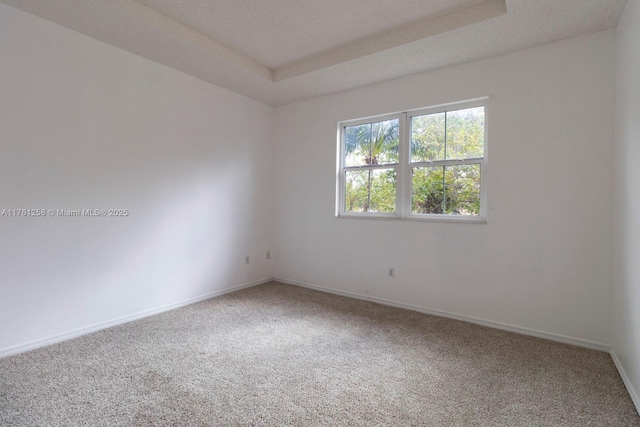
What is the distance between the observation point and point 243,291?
4207mm

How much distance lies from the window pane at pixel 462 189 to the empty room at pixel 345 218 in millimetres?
21

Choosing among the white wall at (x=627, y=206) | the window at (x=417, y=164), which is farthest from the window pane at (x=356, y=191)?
the white wall at (x=627, y=206)

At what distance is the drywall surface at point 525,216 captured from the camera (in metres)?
2.59

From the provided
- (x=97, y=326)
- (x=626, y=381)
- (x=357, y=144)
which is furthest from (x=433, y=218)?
(x=97, y=326)

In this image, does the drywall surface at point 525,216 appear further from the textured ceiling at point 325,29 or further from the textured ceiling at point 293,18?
the textured ceiling at point 293,18

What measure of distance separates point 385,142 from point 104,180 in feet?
10.0

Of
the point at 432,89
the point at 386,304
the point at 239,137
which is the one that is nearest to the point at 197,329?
the point at 386,304

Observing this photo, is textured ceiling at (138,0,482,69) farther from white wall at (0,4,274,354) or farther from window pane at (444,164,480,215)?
window pane at (444,164,480,215)

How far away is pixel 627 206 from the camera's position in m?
2.13

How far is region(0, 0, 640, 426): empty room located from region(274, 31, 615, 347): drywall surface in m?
0.02

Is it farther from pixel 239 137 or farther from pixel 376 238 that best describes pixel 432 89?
pixel 239 137

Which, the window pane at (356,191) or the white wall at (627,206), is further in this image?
the window pane at (356,191)

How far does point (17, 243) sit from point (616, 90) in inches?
191

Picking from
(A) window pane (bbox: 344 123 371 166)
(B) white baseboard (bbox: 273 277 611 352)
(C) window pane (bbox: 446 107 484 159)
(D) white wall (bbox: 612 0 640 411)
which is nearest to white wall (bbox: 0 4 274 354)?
(A) window pane (bbox: 344 123 371 166)
